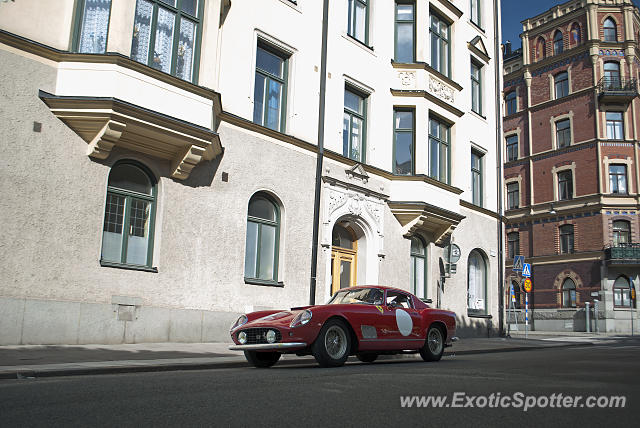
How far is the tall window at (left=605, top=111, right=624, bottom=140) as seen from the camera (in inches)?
1689

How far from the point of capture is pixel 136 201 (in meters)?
13.3

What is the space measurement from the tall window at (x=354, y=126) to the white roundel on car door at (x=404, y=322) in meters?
8.65

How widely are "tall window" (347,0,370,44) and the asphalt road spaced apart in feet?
47.1

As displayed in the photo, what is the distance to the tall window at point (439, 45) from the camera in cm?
2231

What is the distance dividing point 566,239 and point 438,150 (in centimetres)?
2599

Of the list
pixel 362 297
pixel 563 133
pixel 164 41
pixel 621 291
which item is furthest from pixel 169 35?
pixel 563 133

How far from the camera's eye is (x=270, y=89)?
16.8 meters

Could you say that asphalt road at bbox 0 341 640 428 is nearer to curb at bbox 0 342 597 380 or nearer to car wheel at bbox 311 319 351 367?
curb at bbox 0 342 597 380

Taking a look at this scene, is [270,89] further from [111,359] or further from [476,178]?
[476,178]

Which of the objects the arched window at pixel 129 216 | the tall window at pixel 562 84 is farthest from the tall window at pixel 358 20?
the tall window at pixel 562 84

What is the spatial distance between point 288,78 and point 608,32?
36456 millimetres

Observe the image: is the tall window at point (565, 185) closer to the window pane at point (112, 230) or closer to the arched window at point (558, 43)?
the arched window at point (558, 43)

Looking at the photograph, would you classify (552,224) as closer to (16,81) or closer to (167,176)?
(167,176)

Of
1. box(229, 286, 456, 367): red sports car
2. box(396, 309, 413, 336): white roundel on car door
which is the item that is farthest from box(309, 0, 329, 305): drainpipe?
box(396, 309, 413, 336): white roundel on car door
